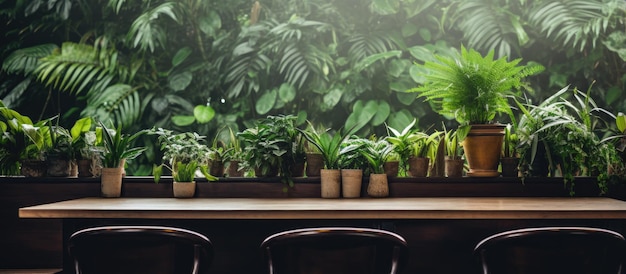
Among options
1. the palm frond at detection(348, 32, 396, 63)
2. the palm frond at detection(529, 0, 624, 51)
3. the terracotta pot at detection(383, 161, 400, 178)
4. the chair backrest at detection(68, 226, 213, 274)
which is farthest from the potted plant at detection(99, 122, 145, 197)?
the palm frond at detection(529, 0, 624, 51)

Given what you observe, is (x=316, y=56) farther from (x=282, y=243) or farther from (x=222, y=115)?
(x=282, y=243)

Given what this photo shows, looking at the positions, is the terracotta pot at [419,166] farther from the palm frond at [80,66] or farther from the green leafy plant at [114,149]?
the palm frond at [80,66]

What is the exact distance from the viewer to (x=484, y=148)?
2.84 m

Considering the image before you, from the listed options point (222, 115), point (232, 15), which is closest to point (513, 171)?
point (222, 115)

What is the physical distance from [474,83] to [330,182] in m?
0.81

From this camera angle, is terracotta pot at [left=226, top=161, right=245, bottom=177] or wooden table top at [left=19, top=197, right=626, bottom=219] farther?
terracotta pot at [left=226, top=161, right=245, bottom=177]

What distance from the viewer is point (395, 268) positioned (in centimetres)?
186

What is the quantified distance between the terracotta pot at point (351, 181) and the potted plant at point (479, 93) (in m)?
0.54

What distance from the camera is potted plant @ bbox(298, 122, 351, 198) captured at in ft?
9.21

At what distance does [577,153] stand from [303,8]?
3.34 metres

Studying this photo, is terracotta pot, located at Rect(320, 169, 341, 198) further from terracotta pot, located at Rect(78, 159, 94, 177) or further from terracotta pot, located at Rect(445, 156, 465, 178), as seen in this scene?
terracotta pot, located at Rect(78, 159, 94, 177)

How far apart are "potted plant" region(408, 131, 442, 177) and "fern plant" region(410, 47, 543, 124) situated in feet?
0.62

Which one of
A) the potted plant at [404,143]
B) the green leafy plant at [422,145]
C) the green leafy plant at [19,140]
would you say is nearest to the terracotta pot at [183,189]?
the green leafy plant at [19,140]

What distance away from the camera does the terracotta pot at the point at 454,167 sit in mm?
2900
